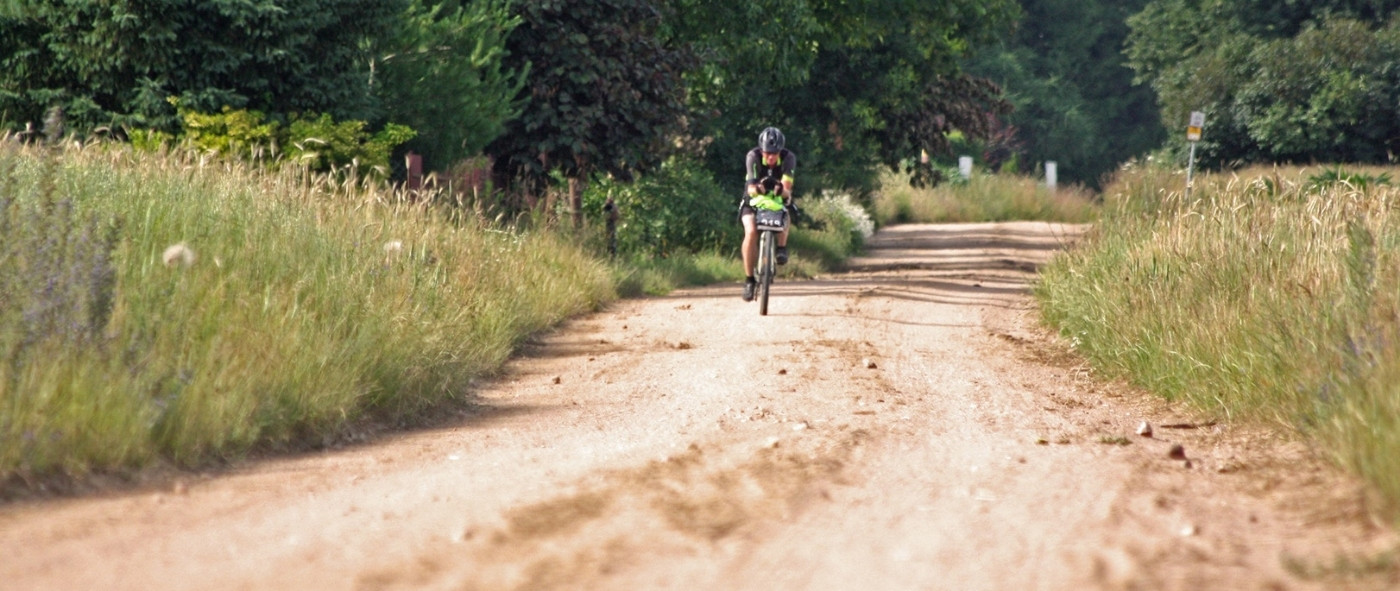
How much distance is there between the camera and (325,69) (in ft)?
47.9

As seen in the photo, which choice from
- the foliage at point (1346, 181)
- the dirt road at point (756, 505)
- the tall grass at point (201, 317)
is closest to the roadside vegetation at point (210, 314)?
the tall grass at point (201, 317)

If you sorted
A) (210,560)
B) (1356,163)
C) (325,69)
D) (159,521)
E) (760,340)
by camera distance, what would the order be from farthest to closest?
(1356,163) < (325,69) < (760,340) < (159,521) < (210,560)

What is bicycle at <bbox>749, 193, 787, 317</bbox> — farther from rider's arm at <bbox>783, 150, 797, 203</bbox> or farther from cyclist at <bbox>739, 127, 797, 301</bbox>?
rider's arm at <bbox>783, 150, 797, 203</bbox>

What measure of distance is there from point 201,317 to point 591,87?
38.3ft

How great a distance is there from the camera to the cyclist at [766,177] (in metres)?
13.7

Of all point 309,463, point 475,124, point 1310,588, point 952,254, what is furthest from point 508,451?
point 952,254

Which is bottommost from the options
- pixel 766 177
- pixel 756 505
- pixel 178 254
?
pixel 756 505

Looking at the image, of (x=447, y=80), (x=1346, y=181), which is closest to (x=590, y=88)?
(x=447, y=80)

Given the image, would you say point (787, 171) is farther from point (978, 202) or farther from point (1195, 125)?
point (978, 202)

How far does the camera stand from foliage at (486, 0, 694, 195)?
1828cm

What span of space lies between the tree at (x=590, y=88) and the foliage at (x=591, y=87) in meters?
0.01

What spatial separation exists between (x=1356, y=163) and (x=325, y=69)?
28600mm

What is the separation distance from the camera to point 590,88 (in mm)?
18453

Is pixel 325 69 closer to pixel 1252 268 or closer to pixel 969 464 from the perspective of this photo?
pixel 1252 268
